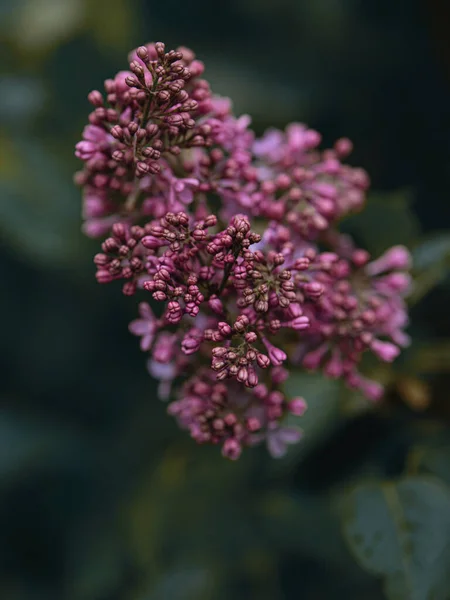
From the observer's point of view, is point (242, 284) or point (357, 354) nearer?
point (242, 284)

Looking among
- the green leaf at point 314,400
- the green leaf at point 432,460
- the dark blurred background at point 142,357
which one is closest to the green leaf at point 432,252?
the dark blurred background at point 142,357

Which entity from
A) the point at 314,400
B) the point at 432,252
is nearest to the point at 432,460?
the point at 314,400

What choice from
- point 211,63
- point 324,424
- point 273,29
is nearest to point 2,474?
point 324,424

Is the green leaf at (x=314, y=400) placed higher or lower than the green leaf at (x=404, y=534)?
higher

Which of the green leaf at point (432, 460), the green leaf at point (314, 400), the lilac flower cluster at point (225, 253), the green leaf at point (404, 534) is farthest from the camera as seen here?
the green leaf at point (432, 460)

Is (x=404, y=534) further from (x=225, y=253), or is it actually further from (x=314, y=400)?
(x=225, y=253)

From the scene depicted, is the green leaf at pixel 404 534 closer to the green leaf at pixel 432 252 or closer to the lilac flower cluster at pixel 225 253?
the lilac flower cluster at pixel 225 253

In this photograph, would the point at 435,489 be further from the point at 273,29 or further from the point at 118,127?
the point at 273,29
